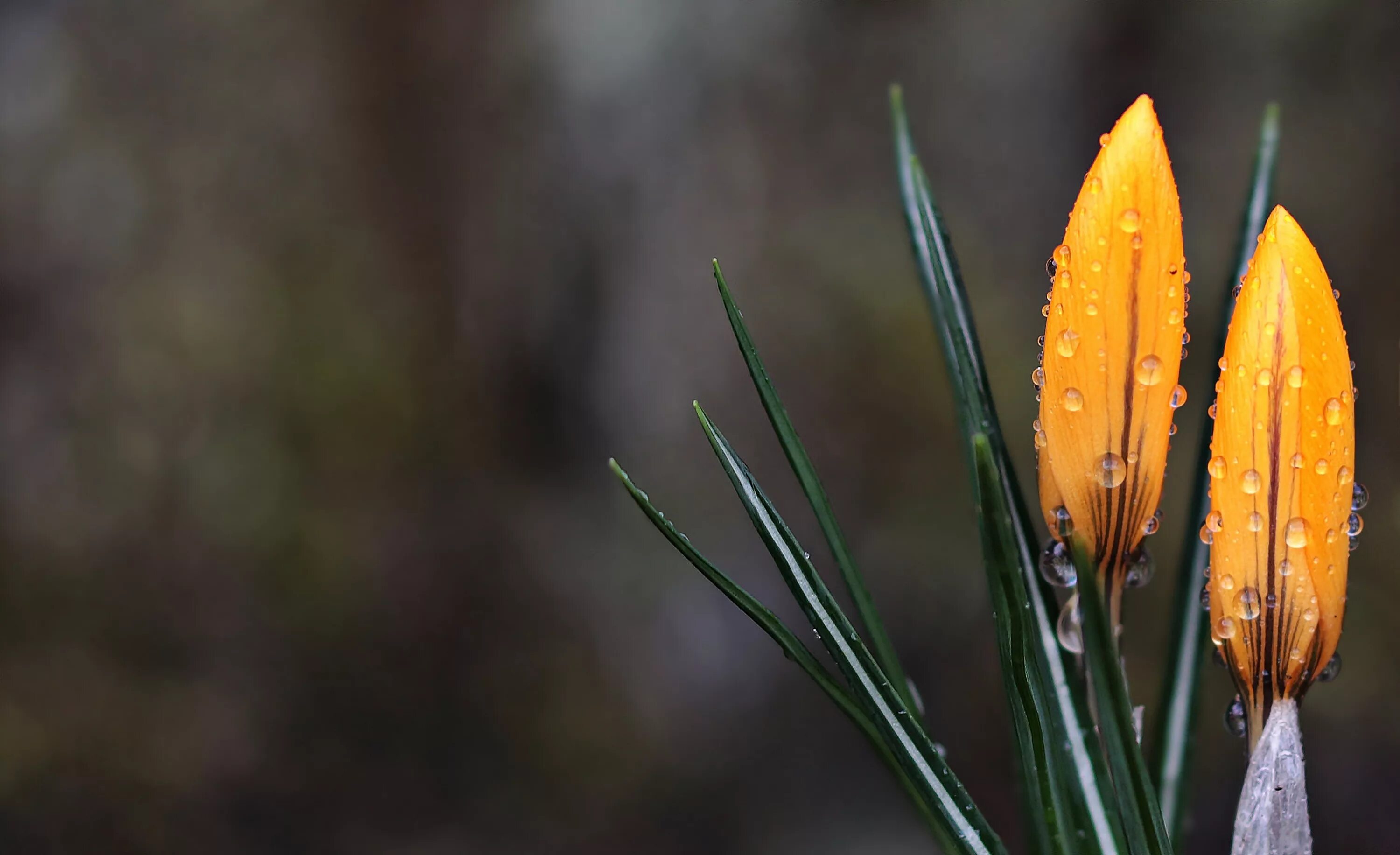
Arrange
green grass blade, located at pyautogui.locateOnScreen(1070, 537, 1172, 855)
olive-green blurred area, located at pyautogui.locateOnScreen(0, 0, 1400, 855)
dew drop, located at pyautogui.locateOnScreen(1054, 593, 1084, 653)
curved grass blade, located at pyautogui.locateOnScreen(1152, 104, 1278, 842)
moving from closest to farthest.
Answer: green grass blade, located at pyautogui.locateOnScreen(1070, 537, 1172, 855) < dew drop, located at pyautogui.locateOnScreen(1054, 593, 1084, 653) < curved grass blade, located at pyautogui.locateOnScreen(1152, 104, 1278, 842) < olive-green blurred area, located at pyautogui.locateOnScreen(0, 0, 1400, 855)

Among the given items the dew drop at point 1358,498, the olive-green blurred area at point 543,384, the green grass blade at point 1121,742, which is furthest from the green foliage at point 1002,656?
the olive-green blurred area at point 543,384

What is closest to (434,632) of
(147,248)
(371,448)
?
(371,448)

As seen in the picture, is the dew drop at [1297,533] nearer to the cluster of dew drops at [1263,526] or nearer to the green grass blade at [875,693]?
the cluster of dew drops at [1263,526]

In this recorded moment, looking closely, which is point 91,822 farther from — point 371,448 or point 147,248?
point 147,248

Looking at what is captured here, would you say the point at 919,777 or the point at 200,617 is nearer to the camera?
the point at 919,777

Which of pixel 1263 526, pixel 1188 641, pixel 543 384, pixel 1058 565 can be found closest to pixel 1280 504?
pixel 1263 526

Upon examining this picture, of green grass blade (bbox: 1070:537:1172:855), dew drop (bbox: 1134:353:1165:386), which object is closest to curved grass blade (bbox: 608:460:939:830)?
green grass blade (bbox: 1070:537:1172:855)

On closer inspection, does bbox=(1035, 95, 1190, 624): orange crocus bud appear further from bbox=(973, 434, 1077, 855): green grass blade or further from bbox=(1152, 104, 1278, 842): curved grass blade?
bbox=(1152, 104, 1278, 842): curved grass blade
